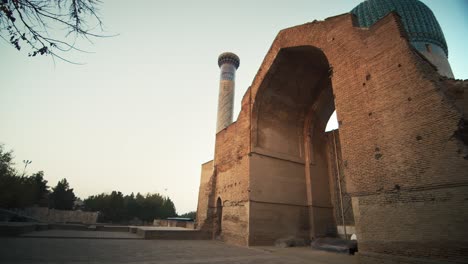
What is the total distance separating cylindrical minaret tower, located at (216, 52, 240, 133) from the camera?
2294 cm

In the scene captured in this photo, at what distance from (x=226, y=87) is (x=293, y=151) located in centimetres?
1376

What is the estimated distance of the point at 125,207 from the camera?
42750 millimetres

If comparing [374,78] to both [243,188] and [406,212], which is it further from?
[243,188]

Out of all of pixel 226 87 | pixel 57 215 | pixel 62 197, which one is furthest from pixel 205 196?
pixel 62 197

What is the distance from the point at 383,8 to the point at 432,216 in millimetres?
14781

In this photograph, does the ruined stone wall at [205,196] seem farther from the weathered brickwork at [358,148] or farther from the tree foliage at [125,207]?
the tree foliage at [125,207]

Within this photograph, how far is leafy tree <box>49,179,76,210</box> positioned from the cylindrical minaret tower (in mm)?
40428

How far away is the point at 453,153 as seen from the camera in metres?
4.68

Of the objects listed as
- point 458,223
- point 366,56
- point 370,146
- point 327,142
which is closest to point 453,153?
point 458,223

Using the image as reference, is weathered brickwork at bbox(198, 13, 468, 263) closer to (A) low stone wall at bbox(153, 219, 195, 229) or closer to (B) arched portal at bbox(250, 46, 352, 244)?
(B) arched portal at bbox(250, 46, 352, 244)

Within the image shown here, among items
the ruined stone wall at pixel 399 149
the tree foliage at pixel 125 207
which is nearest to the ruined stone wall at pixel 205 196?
the ruined stone wall at pixel 399 149

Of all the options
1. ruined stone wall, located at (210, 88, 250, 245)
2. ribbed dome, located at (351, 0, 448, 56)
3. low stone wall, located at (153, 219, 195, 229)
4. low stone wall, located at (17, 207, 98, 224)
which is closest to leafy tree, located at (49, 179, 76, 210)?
low stone wall, located at (17, 207, 98, 224)

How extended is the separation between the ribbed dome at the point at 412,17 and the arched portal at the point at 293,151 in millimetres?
6151

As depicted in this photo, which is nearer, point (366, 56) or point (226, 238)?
point (366, 56)
